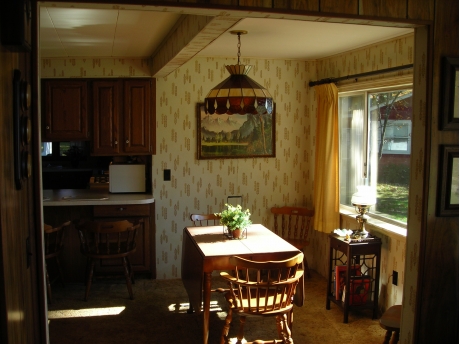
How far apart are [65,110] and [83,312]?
213 centimetres

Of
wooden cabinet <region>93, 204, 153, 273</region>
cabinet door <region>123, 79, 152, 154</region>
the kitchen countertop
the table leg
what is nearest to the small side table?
the table leg

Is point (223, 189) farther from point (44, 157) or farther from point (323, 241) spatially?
point (44, 157)

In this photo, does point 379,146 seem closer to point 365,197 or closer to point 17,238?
point 365,197

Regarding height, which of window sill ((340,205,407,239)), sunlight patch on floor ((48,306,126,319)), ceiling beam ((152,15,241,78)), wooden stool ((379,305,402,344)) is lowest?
sunlight patch on floor ((48,306,126,319))

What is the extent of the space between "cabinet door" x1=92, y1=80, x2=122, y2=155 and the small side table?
2.54 meters

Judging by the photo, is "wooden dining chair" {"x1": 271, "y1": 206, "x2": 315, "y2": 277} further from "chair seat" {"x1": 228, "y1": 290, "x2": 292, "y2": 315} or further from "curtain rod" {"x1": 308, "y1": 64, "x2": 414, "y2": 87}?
"chair seat" {"x1": 228, "y1": 290, "x2": 292, "y2": 315}

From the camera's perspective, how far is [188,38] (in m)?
3.34

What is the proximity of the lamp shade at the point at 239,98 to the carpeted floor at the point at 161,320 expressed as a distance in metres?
1.79

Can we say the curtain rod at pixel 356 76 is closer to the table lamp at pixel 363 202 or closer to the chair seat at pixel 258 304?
the table lamp at pixel 363 202

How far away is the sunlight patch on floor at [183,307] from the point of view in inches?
182

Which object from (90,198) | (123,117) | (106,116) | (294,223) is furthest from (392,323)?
(106,116)

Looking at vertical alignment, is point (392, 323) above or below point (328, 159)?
below

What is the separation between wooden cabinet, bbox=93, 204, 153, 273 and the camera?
17.4 ft

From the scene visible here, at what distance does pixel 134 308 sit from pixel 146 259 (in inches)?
33.5
